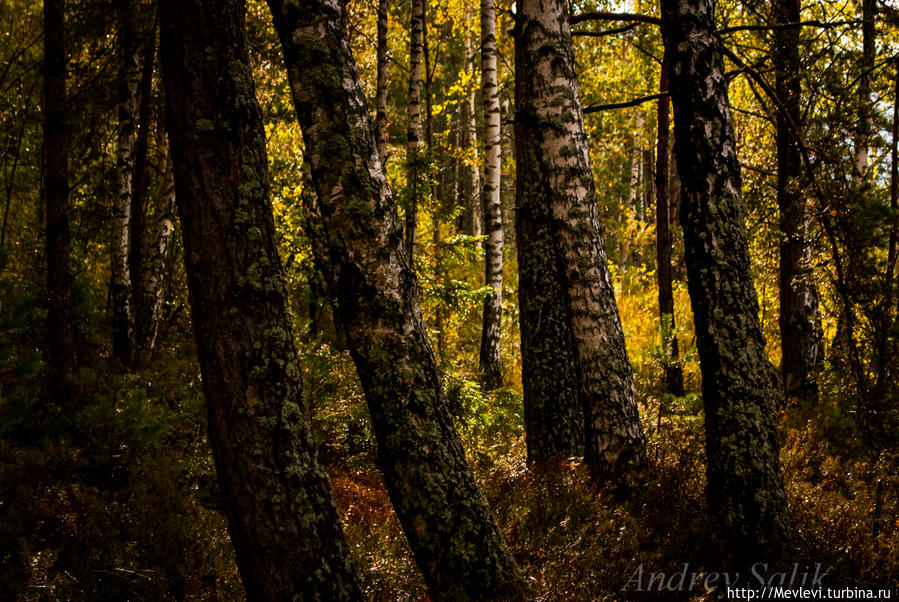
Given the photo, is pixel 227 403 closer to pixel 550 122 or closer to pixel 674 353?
pixel 550 122

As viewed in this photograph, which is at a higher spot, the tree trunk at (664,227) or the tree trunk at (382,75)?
the tree trunk at (382,75)

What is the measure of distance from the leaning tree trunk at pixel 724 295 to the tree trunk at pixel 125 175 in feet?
27.1

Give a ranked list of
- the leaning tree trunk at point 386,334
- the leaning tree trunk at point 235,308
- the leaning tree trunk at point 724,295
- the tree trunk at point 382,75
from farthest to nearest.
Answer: the tree trunk at point 382,75
the leaning tree trunk at point 724,295
the leaning tree trunk at point 386,334
the leaning tree trunk at point 235,308

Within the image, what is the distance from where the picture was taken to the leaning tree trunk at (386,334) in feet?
10.1

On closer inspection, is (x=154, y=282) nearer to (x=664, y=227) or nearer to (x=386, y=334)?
(x=386, y=334)

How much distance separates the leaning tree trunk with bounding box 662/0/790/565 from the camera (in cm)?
365

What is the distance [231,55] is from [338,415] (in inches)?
161

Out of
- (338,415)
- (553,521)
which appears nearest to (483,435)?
(338,415)

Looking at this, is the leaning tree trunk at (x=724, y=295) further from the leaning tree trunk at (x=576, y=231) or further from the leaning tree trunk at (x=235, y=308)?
the leaning tree trunk at (x=235, y=308)

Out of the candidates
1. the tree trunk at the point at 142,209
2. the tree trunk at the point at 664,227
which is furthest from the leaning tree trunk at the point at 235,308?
the tree trunk at the point at 142,209

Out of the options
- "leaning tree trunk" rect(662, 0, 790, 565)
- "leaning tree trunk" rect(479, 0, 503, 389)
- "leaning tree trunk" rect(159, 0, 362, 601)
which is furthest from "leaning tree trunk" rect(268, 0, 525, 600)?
"leaning tree trunk" rect(479, 0, 503, 389)

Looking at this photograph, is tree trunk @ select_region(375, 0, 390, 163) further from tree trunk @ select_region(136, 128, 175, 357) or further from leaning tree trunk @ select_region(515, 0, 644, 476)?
leaning tree trunk @ select_region(515, 0, 644, 476)

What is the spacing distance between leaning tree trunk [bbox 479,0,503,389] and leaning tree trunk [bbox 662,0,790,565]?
260 inches

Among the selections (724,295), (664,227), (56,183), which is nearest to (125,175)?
(56,183)
